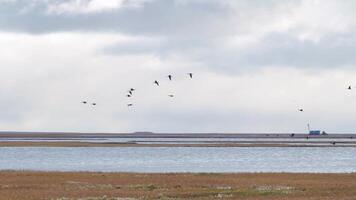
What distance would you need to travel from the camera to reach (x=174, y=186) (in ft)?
145

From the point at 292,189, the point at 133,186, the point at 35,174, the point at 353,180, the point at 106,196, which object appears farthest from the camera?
the point at 35,174

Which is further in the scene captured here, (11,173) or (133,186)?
(11,173)

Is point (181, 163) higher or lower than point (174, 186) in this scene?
higher

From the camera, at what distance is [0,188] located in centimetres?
4288

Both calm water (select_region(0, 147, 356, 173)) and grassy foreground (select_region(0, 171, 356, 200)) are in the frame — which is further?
calm water (select_region(0, 147, 356, 173))

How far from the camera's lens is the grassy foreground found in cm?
3744

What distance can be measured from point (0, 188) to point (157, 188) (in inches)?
339

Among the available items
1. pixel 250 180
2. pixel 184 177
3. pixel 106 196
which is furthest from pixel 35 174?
pixel 106 196

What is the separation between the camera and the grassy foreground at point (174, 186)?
37.4 metres

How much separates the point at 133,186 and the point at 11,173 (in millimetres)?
15411

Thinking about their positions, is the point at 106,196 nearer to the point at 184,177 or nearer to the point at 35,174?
the point at 184,177

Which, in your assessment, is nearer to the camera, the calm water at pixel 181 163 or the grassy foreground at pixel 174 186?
the grassy foreground at pixel 174 186

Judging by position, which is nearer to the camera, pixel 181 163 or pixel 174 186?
pixel 174 186

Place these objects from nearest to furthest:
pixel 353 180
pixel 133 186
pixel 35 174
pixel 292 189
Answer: pixel 292 189 < pixel 133 186 < pixel 353 180 < pixel 35 174
